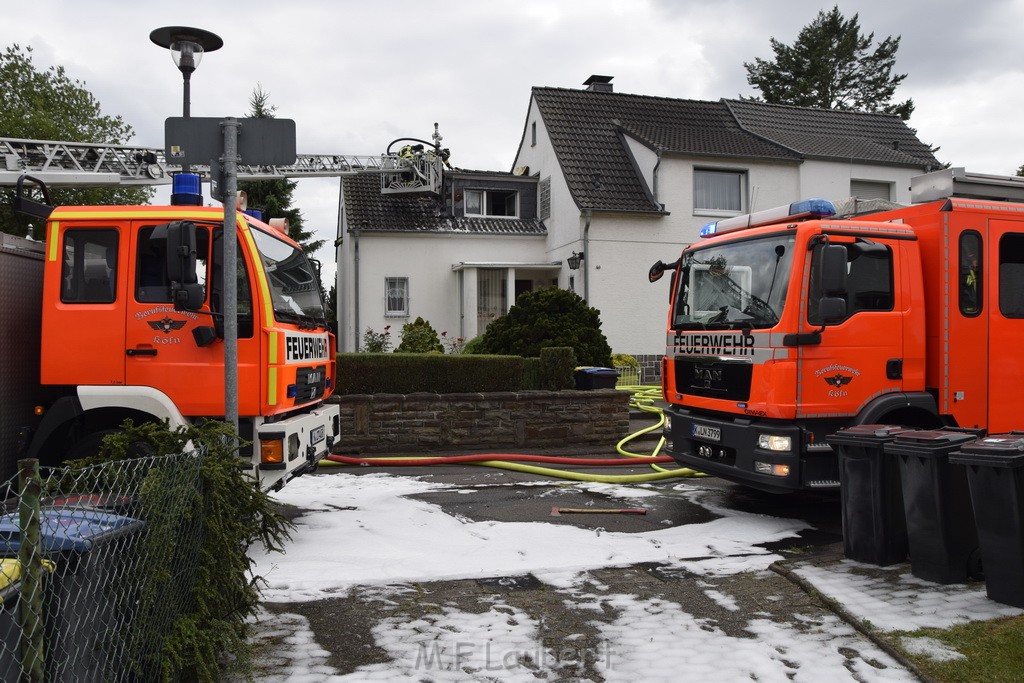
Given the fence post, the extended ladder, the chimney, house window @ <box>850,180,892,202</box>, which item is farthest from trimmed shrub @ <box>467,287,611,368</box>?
the chimney

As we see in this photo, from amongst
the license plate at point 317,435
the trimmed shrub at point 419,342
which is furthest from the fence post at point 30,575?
the trimmed shrub at point 419,342

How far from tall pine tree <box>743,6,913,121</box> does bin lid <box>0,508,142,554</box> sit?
45414 millimetres

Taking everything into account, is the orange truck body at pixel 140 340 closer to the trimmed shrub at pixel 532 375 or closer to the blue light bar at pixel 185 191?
the blue light bar at pixel 185 191

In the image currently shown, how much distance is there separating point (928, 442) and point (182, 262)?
529 cm

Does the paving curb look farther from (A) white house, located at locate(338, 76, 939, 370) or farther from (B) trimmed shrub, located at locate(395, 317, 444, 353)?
(A) white house, located at locate(338, 76, 939, 370)

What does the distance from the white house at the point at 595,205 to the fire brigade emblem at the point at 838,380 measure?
45.6 feet

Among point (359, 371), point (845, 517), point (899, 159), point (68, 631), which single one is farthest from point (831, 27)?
point (68, 631)

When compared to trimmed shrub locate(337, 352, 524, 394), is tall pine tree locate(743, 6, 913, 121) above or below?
above

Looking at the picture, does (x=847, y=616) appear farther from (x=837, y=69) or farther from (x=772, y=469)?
(x=837, y=69)

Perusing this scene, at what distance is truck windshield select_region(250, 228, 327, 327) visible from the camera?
6.38m

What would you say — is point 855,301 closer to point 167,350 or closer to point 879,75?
point 167,350

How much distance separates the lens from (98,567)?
3.03m

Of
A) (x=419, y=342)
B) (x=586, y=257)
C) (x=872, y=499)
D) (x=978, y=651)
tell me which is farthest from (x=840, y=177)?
(x=978, y=651)

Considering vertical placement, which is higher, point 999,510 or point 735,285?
point 735,285
